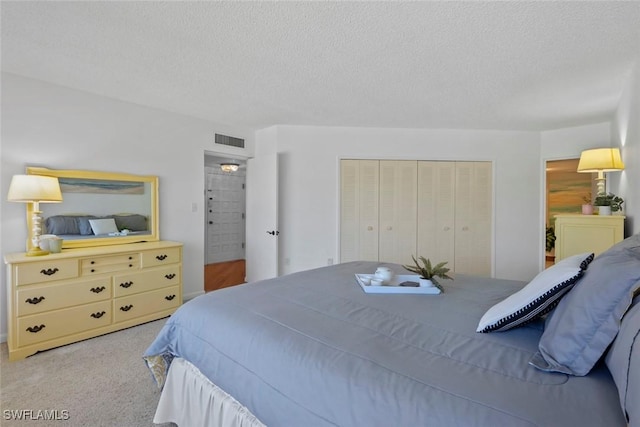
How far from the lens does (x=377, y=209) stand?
4488mm

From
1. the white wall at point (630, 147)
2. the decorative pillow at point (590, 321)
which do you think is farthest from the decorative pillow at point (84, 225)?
the white wall at point (630, 147)

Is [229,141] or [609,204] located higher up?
[229,141]

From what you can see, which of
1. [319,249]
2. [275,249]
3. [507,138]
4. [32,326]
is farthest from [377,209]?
[32,326]

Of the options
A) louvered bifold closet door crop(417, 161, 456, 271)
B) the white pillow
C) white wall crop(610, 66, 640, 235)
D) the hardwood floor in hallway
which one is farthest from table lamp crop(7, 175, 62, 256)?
white wall crop(610, 66, 640, 235)

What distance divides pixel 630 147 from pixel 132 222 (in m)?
5.03

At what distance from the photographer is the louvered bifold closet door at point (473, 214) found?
178 inches

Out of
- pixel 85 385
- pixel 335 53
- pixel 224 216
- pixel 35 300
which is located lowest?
pixel 85 385

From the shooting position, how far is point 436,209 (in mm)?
4504

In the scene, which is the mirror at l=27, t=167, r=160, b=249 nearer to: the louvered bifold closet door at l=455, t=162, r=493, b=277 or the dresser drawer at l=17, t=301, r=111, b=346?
the dresser drawer at l=17, t=301, r=111, b=346

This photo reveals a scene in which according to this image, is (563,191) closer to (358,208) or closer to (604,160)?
(604,160)

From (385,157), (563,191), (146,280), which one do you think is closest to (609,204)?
(385,157)

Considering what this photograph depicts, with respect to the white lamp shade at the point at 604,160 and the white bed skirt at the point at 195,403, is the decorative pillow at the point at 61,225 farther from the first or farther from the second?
the white lamp shade at the point at 604,160

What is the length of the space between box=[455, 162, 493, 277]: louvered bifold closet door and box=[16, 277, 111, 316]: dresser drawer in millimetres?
4350

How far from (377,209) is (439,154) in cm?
120
